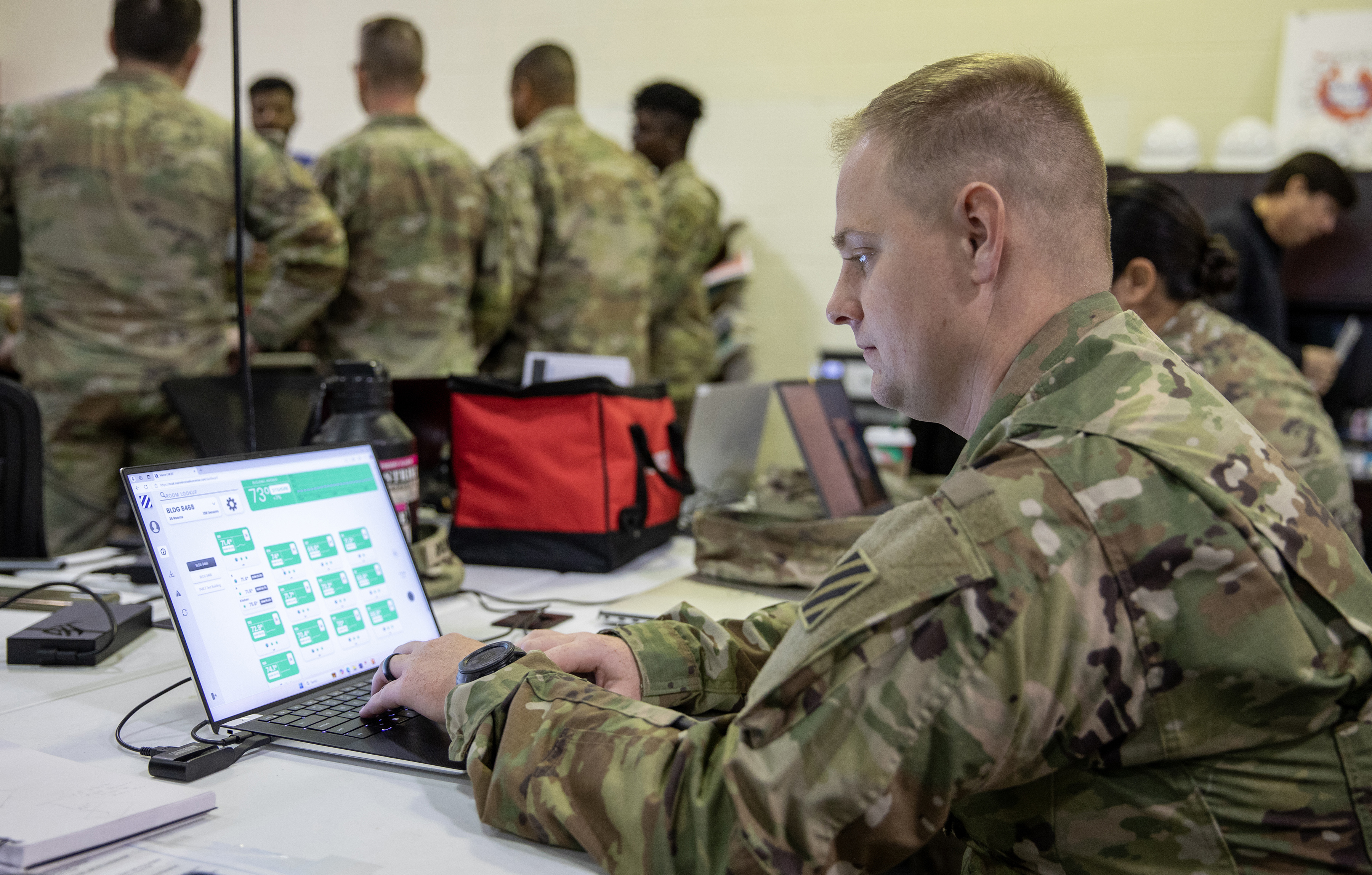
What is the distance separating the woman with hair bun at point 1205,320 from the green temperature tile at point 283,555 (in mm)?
1444

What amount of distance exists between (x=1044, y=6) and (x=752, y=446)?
2842 mm

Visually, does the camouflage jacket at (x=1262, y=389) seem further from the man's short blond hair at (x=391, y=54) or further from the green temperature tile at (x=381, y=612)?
the man's short blond hair at (x=391, y=54)

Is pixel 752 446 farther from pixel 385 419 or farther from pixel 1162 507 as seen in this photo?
pixel 1162 507

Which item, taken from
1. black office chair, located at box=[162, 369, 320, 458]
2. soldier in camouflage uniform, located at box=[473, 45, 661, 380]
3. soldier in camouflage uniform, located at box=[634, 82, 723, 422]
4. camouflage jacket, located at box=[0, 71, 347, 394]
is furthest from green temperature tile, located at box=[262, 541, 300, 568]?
soldier in camouflage uniform, located at box=[634, 82, 723, 422]

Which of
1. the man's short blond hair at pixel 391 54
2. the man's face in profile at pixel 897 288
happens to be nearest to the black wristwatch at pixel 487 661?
the man's face in profile at pixel 897 288

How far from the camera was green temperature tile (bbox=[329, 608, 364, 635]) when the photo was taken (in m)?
1.01

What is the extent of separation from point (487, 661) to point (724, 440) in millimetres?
1351

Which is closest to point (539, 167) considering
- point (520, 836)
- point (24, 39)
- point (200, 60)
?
point (520, 836)

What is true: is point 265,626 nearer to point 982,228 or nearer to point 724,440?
point 982,228

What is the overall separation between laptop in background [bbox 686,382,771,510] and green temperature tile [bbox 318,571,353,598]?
114 centimetres

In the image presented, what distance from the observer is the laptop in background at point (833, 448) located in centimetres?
184

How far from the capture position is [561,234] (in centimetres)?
324

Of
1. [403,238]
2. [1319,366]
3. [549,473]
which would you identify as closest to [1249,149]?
[1319,366]

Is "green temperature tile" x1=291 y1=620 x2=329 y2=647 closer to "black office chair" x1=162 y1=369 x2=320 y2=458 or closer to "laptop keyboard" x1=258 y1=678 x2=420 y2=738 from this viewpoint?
"laptop keyboard" x1=258 y1=678 x2=420 y2=738
